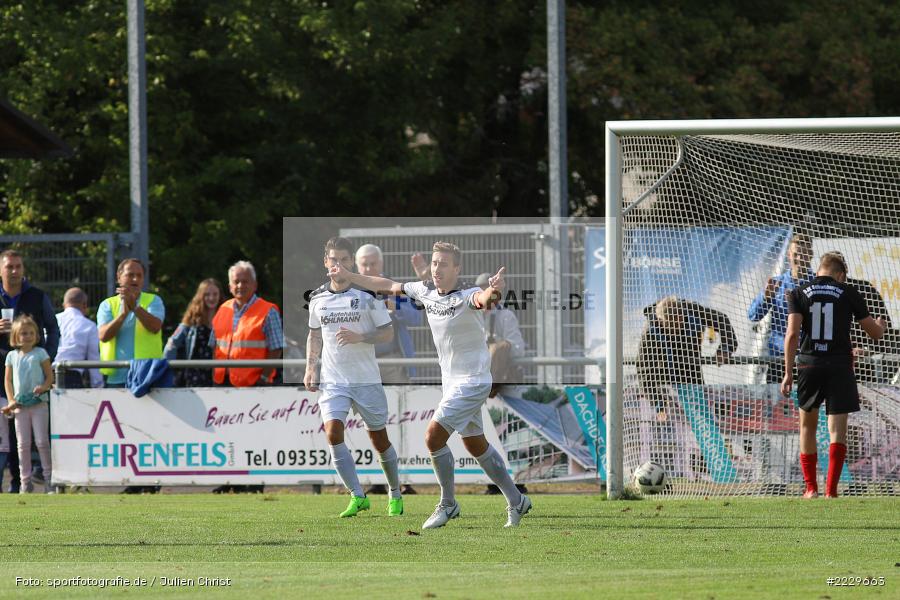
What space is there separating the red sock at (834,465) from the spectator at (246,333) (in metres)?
5.18

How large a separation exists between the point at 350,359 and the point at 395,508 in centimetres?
117

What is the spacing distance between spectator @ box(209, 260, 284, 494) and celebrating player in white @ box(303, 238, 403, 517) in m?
3.07

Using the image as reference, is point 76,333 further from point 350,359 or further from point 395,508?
point 395,508

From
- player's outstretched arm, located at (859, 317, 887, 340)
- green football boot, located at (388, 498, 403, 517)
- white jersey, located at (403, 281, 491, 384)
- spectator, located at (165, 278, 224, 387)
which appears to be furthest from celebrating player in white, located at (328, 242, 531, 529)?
spectator, located at (165, 278, 224, 387)

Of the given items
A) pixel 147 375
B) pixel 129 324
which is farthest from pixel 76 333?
pixel 147 375

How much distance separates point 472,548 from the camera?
9.23 m

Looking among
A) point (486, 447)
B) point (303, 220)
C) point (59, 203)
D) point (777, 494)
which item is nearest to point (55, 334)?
point (486, 447)

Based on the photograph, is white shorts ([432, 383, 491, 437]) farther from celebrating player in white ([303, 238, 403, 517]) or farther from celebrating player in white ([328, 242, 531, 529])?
celebrating player in white ([303, 238, 403, 517])

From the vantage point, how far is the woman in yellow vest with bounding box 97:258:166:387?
1456 centimetres

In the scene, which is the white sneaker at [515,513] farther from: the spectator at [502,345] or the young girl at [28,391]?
the young girl at [28,391]

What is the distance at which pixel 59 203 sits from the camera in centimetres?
2523

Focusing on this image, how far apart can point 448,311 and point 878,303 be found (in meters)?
5.23

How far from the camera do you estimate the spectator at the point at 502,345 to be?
13883 mm

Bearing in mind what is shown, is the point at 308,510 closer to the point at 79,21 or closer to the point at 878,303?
the point at 878,303
